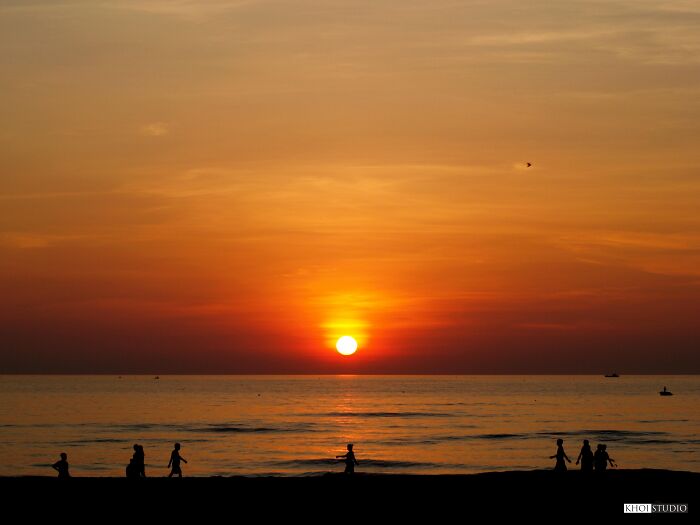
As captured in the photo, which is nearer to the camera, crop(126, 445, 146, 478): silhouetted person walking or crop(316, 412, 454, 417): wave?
crop(126, 445, 146, 478): silhouetted person walking

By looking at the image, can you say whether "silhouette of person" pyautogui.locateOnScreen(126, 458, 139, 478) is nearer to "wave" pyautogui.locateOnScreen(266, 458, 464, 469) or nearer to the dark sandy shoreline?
the dark sandy shoreline

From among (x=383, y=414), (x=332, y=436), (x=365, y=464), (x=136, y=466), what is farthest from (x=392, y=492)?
(x=383, y=414)

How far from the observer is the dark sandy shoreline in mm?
27203

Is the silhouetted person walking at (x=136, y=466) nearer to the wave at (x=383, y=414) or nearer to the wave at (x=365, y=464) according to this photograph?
the wave at (x=365, y=464)

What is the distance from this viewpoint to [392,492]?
28.9 m

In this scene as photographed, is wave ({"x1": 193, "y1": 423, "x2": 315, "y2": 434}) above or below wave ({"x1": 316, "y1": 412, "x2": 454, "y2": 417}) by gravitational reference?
below

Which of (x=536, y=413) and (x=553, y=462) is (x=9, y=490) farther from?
(x=536, y=413)

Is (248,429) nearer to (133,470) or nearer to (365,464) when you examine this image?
(365,464)

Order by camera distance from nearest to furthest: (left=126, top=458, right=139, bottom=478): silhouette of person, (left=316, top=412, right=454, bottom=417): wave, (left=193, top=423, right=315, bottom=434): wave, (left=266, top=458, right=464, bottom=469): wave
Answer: (left=126, top=458, right=139, bottom=478): silhouette of person < (left=266, top=458, right=464, bottom=469): wave < (left=193, top=423, right=315, bottom=434): wave < (left=316, top=412, right=454, bottom=417): wave

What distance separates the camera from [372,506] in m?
27.1

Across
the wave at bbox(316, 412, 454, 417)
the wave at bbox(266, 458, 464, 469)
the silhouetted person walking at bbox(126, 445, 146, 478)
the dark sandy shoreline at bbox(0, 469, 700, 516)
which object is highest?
the wave at bbox(316, 412, 454, 417)

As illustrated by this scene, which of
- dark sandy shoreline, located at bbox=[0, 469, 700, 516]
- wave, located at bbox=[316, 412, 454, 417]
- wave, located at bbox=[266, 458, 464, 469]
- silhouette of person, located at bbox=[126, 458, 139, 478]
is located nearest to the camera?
dark sandy shoreline, located at bbox=[0, 469, 700, 516]

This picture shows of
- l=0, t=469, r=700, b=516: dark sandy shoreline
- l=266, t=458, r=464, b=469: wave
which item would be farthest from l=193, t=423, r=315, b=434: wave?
l=0, t=469, r=700, b=516: dark sandy shoreline

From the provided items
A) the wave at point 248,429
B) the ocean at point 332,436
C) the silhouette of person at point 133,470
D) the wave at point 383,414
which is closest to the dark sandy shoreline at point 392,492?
the silhouette of person at point 133,470
